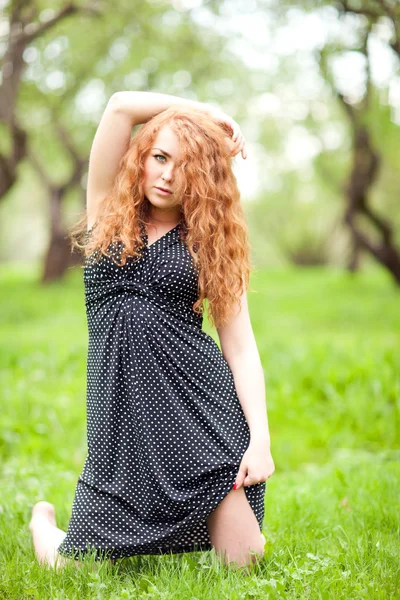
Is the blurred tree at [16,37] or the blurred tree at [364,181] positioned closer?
the blurred tree at [16,37]

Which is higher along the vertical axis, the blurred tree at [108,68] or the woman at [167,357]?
the blurred tree at [108,68]

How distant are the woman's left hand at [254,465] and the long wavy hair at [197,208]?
54 centimetres

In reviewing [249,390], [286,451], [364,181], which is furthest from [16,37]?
[364,181]

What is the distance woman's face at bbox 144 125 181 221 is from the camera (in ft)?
8.95

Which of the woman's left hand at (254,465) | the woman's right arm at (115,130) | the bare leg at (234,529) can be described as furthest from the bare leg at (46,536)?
the woman's right arm at (115,130)

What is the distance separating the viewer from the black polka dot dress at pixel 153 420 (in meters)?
2.59

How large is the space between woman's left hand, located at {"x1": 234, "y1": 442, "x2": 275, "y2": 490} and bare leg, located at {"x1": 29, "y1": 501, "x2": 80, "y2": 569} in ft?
2.40

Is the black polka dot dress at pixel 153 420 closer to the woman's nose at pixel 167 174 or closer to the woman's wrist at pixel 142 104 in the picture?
the woman's nose at pixel 167 174

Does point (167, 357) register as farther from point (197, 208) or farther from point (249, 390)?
point (197, 208)

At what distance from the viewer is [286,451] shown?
5992mm

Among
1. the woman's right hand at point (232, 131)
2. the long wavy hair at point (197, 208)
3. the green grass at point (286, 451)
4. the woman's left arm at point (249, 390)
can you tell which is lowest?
the green grass at point (286, 451)

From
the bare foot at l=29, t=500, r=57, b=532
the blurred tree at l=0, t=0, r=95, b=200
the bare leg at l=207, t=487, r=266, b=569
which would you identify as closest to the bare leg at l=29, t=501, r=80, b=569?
the bare foot at l=29, t=500, r=57, b=532

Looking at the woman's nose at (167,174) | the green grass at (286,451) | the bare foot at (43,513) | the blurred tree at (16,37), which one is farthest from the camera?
the blurred tree at (16,37)

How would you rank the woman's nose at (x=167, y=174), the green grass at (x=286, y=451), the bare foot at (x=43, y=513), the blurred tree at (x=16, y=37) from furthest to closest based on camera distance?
the blurred tree at (x=16, y=37) → the bare foot at (x=43, y=513) → the woman's nose at (x=167, y=174) → the green grass at (x=286, y=451)
